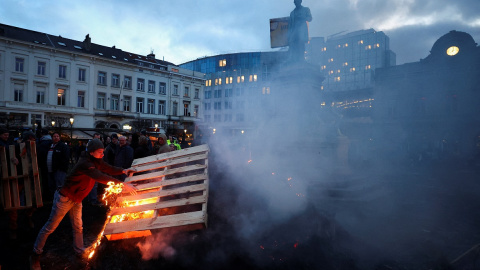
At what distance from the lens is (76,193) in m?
3.04

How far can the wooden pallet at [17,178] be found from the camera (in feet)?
12.0

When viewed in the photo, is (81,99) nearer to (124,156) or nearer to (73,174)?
(124,156)

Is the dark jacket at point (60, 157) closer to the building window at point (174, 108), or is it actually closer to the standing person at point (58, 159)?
the standing person at point (58, 159)

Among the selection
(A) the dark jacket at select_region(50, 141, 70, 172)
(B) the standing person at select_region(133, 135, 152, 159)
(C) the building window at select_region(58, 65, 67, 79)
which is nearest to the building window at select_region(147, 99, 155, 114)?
(C) the building window at select_region(58, 65, 67, 79)

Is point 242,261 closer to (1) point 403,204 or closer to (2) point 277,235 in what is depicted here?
(2) point 277,235

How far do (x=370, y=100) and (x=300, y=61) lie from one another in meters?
23.1

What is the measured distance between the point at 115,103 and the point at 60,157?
918 inches

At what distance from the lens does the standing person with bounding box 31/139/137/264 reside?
294 cm

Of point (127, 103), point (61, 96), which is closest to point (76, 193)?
point (61, 96)

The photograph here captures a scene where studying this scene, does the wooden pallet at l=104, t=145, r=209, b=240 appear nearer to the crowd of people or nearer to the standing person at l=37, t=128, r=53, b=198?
the crowd of people

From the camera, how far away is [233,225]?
Result: 300cm

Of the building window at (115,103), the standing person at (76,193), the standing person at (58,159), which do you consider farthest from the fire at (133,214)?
the building window at (115,103)

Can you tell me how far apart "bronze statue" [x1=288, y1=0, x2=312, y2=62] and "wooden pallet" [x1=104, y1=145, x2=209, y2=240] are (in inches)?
274

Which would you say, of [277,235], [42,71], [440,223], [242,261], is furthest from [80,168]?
[42,71]
